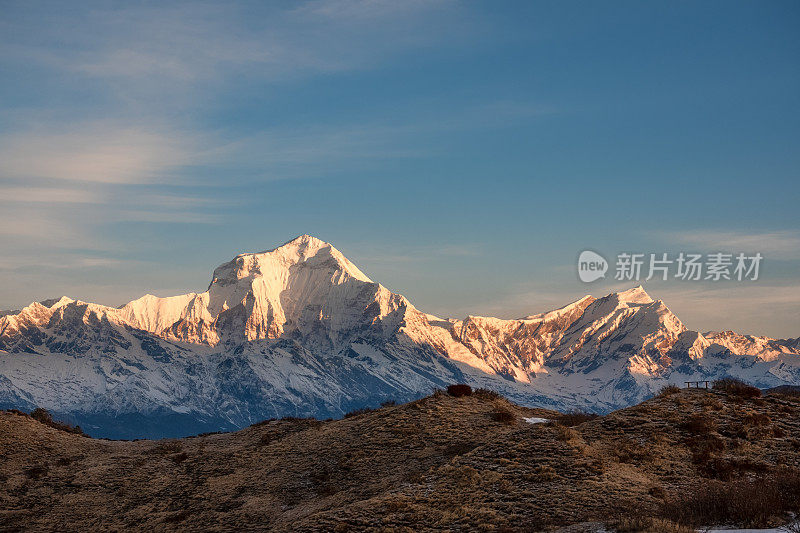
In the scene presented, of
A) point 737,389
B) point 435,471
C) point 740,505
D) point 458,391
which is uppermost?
point 737,389

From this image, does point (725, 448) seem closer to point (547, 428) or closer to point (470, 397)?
point (547, 428)

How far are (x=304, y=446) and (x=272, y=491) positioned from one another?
8098 millimetres

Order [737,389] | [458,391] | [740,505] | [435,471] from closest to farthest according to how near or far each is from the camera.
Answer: [740,505] → [435,471] → [737,389] → [458,391]

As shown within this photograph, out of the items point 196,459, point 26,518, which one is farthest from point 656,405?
point 26,518

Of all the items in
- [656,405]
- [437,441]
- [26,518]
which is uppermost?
[656,405]

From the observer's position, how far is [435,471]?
151ft

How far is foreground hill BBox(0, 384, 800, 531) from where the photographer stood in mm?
39125

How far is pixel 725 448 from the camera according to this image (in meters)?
47.3

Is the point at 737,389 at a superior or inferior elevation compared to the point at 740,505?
superior

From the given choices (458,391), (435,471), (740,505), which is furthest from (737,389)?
(435,471)

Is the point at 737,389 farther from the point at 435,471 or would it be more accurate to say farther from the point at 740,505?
the point at 435,471

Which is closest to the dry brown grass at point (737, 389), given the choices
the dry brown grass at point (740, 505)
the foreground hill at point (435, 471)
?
the foreground hill at point (435, 471)

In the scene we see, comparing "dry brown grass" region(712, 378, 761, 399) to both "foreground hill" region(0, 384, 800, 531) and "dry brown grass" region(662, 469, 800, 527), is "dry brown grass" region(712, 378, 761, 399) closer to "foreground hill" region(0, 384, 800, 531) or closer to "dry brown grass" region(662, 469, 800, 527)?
"foreground hill" region(0, 384, 800, 531)

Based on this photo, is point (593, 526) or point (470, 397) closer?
point (593, 526)
